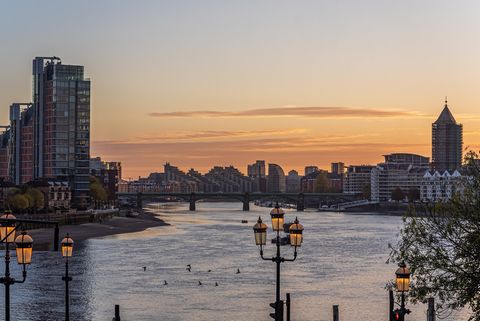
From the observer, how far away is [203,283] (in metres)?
59.5

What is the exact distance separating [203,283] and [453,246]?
3795 cm

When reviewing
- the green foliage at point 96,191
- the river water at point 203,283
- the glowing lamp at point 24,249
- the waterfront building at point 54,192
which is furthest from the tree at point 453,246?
the green foliage at point 96,191

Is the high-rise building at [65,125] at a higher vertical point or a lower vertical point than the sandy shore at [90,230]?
higher

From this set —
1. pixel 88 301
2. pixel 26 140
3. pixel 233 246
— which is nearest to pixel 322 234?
pixel 233 246

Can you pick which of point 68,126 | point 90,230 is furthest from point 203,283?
point 68,126

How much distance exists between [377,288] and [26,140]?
148 meters

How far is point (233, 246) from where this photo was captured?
95312mm

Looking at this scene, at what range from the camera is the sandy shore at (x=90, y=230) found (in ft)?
323

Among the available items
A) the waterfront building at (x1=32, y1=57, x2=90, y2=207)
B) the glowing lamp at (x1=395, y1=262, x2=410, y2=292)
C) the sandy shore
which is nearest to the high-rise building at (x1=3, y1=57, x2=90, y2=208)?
the waterfront building at (x1=32, y1=57, x2=90, y2=207)

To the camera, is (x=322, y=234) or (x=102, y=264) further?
(x=322, y=234)

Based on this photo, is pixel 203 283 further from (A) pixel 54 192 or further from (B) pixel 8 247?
(A) pixel 54 192

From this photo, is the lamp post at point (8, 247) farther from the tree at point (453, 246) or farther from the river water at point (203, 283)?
the river water at point (203, 283)

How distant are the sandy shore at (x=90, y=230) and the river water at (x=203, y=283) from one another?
479 cm

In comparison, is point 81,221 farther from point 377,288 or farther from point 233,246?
point 377,288
